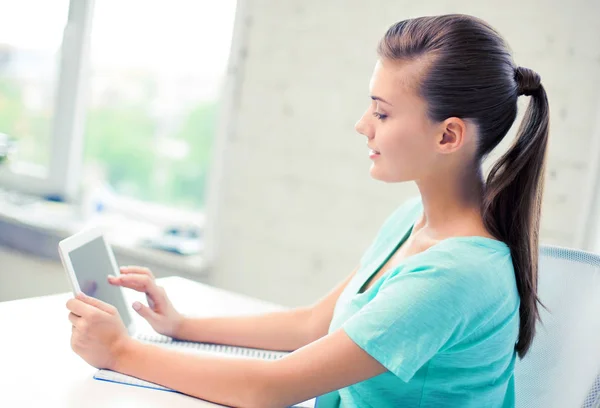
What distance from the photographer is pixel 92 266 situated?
1.11 meters

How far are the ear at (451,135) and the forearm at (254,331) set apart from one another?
0.47 m

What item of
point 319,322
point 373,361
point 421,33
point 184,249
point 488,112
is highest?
point 421,33

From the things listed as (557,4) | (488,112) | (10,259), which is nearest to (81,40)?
(10,259)

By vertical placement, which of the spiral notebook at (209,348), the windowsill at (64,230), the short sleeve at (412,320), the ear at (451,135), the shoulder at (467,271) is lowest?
the windowsill at (64,230)

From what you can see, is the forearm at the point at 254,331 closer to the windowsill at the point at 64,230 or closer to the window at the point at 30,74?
the windowsill at the point at 64,230

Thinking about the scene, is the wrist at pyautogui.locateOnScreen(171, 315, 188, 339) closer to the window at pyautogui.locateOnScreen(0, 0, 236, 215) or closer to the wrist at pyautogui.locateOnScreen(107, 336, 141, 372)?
the wrist at pyautogui.locateOnScreen(107, 336, 141, 372)

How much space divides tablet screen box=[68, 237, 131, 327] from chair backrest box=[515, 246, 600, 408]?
0.70 meters

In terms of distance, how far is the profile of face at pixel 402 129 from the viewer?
1.01 m

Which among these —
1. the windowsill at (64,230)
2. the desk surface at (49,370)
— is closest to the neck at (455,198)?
the desk surface at (49,370)

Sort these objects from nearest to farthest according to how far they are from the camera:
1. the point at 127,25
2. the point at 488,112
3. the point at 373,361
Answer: the point at 373,361
the point at 488,112
the point at 127,25

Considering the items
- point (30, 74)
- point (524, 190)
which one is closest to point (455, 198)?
point (524, 190)

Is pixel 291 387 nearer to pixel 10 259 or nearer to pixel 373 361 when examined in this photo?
pixel 373 361

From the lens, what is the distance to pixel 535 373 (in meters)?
1.08

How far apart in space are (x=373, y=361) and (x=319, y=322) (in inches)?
16.9
